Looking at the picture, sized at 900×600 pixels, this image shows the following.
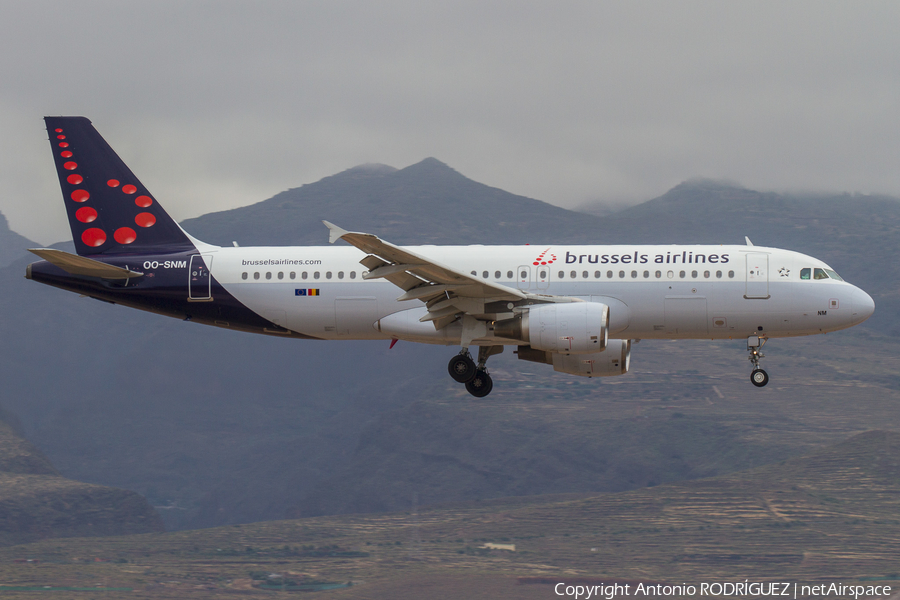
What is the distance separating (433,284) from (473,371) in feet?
16.3

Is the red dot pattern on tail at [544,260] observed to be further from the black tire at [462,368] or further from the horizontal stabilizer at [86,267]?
the horizontal stabilizer at [86,267]

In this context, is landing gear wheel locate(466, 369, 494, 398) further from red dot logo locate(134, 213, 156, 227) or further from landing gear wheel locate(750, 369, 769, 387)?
red dot logo locate(134, 213, 156, 227)

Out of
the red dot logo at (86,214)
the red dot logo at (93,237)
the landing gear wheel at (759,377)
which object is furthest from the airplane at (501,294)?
the red dot logo at (86,214)

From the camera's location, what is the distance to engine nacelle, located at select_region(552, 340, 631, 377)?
42375mm

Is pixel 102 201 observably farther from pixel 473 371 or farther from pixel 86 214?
pixel 473 371

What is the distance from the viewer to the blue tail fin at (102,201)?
145 ft

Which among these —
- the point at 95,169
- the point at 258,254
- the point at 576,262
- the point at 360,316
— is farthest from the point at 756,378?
the point at 95,169

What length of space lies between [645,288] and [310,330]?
13.2m

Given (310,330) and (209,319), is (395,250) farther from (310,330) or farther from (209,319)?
(209,319)

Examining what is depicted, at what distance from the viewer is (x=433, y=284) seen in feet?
126

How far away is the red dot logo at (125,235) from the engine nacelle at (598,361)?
1830 centimetres

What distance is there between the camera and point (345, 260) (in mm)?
41656

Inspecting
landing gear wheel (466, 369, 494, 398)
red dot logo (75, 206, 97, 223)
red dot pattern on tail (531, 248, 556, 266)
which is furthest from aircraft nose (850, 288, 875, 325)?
red dot logo (75, 206, 97, 223)

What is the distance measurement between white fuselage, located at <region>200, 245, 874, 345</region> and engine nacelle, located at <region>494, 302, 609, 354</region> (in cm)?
182
